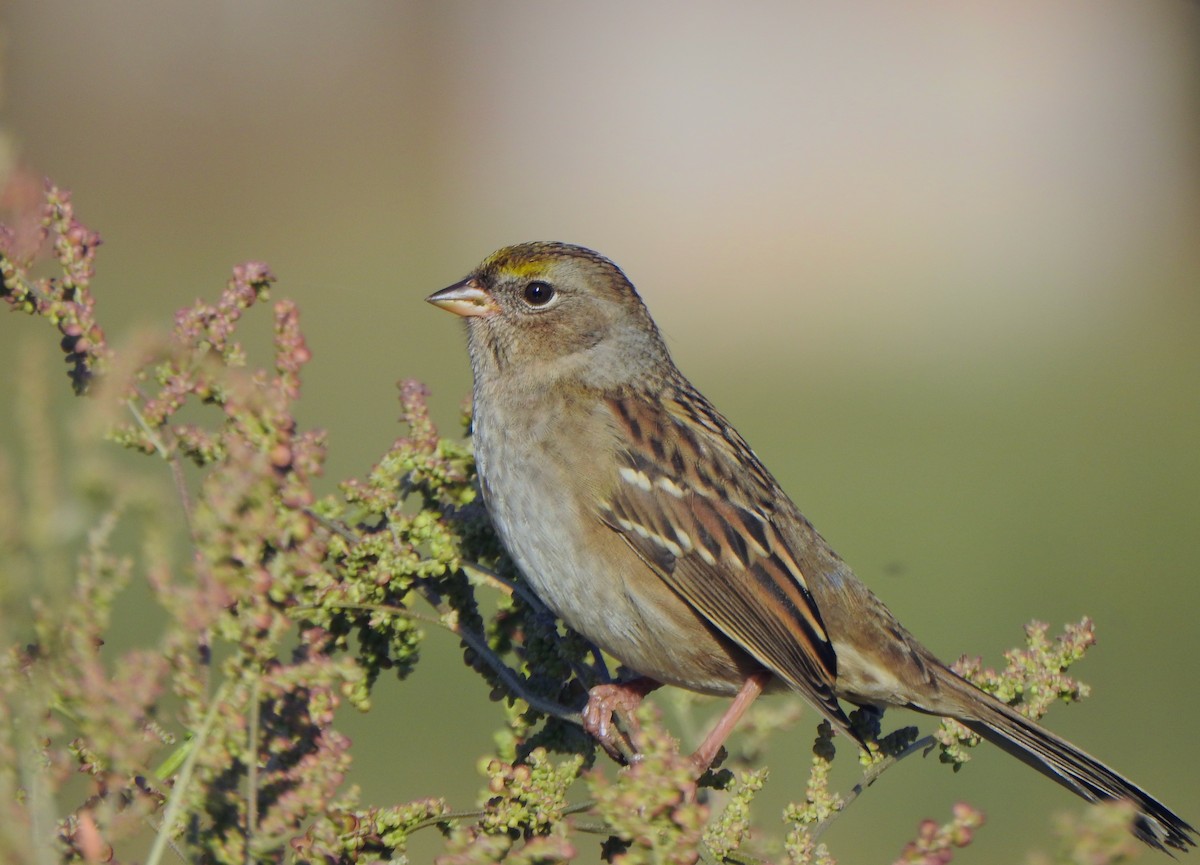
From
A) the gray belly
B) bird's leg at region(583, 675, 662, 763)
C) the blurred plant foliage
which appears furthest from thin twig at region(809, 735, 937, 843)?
the gray belly

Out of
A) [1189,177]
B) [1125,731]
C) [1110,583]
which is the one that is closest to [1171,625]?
[1110,583]

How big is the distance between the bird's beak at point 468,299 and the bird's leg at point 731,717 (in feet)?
3.33

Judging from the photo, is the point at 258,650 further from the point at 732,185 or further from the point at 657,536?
the point at 732,185

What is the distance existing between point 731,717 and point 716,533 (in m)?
0.37

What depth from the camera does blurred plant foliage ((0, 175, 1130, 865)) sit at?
116 centimetres

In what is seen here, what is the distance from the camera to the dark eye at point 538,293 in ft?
10.7

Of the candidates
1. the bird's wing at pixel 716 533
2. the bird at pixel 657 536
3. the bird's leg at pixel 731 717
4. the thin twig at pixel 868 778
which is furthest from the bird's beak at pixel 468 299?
the thin twig at pixel 868 778

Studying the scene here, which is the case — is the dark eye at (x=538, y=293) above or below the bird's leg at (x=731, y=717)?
above

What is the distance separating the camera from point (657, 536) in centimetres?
282

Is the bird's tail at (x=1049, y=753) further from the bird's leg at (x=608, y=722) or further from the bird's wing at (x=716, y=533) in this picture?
the bird's leg at (x=608, y=722)

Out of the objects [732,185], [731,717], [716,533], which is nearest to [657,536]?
[716,533]

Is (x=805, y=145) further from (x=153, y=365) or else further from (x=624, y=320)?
(x=153, y=365)

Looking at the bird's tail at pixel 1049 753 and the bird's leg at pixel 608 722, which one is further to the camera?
the bird's tail at pixel 1049 753

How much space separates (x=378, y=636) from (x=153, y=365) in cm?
49
